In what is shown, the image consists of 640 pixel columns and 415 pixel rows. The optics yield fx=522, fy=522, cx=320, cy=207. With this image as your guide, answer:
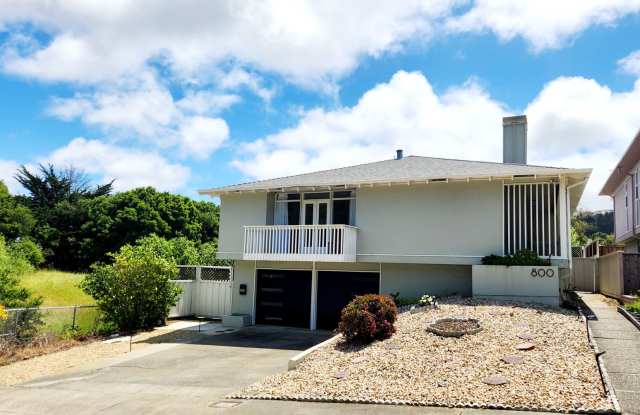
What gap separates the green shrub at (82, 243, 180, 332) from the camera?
55.8 feet

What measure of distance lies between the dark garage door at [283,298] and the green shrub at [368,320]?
6.39 metres

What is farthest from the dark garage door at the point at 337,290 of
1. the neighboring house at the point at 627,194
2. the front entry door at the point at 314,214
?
the neighboring house at the point at 627,194

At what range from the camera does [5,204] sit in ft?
122

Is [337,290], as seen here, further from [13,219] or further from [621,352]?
[13,219]

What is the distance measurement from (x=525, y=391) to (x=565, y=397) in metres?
0.53

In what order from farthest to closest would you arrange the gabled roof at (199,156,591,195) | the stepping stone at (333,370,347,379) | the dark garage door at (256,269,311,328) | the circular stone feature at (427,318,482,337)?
the dark garage door at (256,269,311,328) → the gabled roof at (199,156,591,195) → the circular stone feature at (427,318,482,337) → the stepping stone at (333,370,347,379)

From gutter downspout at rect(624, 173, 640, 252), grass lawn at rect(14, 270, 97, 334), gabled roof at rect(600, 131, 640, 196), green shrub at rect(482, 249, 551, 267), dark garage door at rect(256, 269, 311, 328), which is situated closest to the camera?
green shrub at rect(482, 249, 551, 267)

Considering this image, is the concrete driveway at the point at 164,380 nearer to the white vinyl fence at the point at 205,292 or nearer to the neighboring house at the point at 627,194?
the white vinyl fence at the point at 205,292

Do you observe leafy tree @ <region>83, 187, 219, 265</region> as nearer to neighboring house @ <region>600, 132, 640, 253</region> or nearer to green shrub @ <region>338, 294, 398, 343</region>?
neighboring house @ <region>600, 132, 640, 253</region>

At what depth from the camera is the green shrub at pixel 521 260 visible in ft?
45.6

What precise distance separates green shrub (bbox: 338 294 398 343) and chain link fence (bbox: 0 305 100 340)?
29.7 feet

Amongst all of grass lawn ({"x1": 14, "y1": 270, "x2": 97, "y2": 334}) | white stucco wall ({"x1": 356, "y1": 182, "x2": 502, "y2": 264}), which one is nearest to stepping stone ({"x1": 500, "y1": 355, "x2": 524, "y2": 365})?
white stucco wall ({"x1": 356, "y1": 182, "x2": 502, "y2": 264})

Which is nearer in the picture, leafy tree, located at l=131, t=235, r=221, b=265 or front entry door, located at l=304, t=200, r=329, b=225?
front entry door, located at l=304, t=200, r=329, b=225

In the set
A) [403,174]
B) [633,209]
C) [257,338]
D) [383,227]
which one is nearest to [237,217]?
[257,338]
